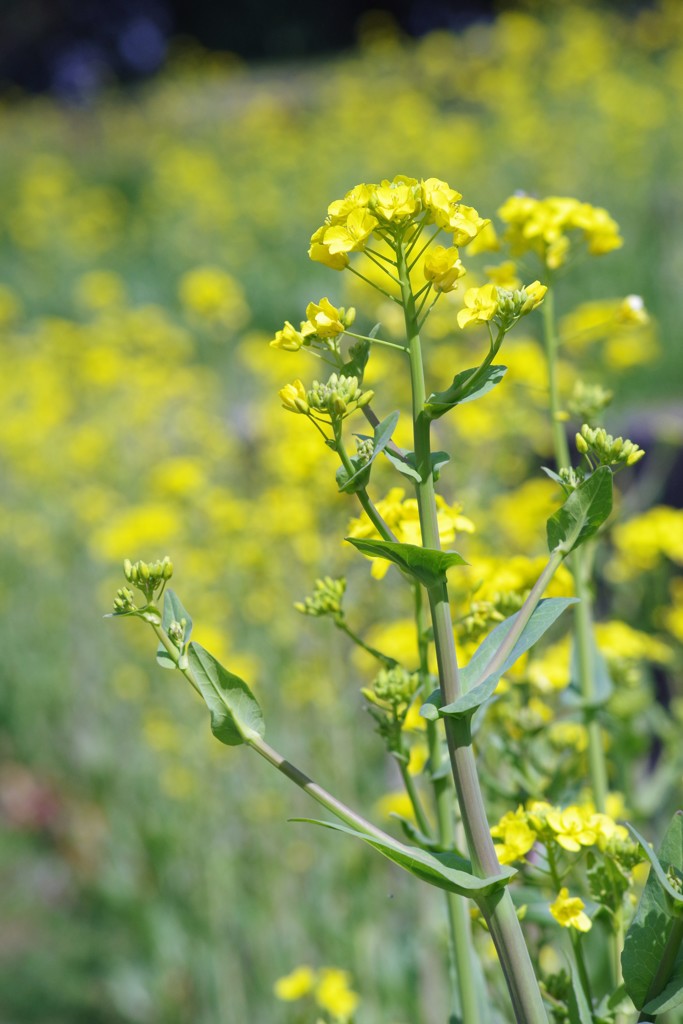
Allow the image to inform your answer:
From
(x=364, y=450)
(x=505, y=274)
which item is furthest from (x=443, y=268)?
(x=505, y=274)

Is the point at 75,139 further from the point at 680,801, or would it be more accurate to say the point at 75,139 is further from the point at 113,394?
the point at 680,801

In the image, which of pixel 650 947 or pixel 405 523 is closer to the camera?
pixel 650 947

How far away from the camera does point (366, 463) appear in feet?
2.21

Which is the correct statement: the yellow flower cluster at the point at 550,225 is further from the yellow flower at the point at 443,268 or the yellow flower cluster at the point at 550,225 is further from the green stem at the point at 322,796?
the green stem at the point at 322,796

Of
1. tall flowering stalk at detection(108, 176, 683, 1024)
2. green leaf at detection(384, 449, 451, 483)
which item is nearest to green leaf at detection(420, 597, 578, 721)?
tall flowering stalk at detection(108, 176, 683, 1024)

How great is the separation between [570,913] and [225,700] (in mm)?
300

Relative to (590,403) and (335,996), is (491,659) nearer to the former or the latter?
(590,403)

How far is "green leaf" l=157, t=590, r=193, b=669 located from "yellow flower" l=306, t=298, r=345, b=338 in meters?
0.21

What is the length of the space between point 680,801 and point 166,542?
1.45 meters

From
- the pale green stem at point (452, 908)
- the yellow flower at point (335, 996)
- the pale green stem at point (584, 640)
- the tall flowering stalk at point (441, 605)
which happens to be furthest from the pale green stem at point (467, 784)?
the yellow flower at point (335, 996)

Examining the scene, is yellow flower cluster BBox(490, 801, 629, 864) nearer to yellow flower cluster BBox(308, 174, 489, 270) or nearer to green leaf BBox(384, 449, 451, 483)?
green leaf BBox(384, 449, 451, 483)

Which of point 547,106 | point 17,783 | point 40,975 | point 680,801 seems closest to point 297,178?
point 547,106

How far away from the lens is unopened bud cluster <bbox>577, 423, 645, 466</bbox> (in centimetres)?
73

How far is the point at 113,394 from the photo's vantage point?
3.98 m
